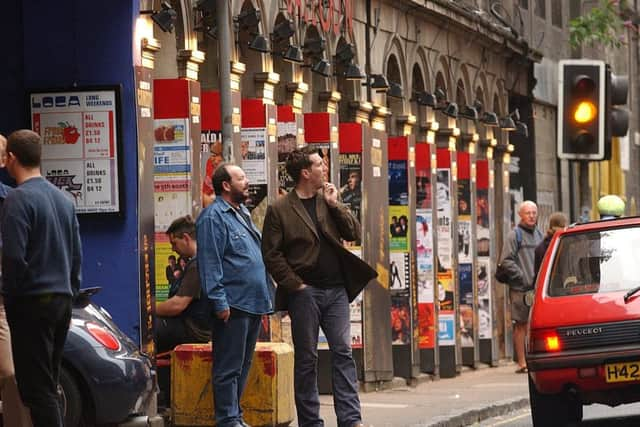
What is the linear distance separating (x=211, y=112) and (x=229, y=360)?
14.8 feet

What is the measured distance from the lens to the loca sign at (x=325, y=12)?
72.1 feet

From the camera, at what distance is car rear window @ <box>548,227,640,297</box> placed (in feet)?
Answer: 50.8

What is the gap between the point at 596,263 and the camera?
51.6 ft

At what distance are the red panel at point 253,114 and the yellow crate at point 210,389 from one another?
4.13 m

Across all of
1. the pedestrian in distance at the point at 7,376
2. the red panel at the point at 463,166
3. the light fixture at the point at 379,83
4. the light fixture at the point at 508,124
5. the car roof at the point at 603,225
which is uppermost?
the light fixture at the point at 379,83

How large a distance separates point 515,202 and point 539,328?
19565 mm

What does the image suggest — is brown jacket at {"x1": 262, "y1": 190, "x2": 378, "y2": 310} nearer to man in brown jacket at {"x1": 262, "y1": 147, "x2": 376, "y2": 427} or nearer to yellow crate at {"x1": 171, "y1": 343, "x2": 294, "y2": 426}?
man in brown jacket at {"x1": 262, "y1": 147, "x2": 376, "y2": 427}

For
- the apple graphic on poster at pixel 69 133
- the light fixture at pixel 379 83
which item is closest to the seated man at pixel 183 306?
the apple graphic on poster at pixel 69 133

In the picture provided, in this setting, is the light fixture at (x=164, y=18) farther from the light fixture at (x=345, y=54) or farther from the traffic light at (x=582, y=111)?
the light fixture at (x=345, y=54)

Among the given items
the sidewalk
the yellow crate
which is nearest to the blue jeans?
the yellow crate

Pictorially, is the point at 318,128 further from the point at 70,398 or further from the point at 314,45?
the point at 70,398

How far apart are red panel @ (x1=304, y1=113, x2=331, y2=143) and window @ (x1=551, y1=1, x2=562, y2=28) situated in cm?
1753

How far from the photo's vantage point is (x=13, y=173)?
38.3 ft

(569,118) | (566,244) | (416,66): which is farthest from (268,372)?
(416,66)
